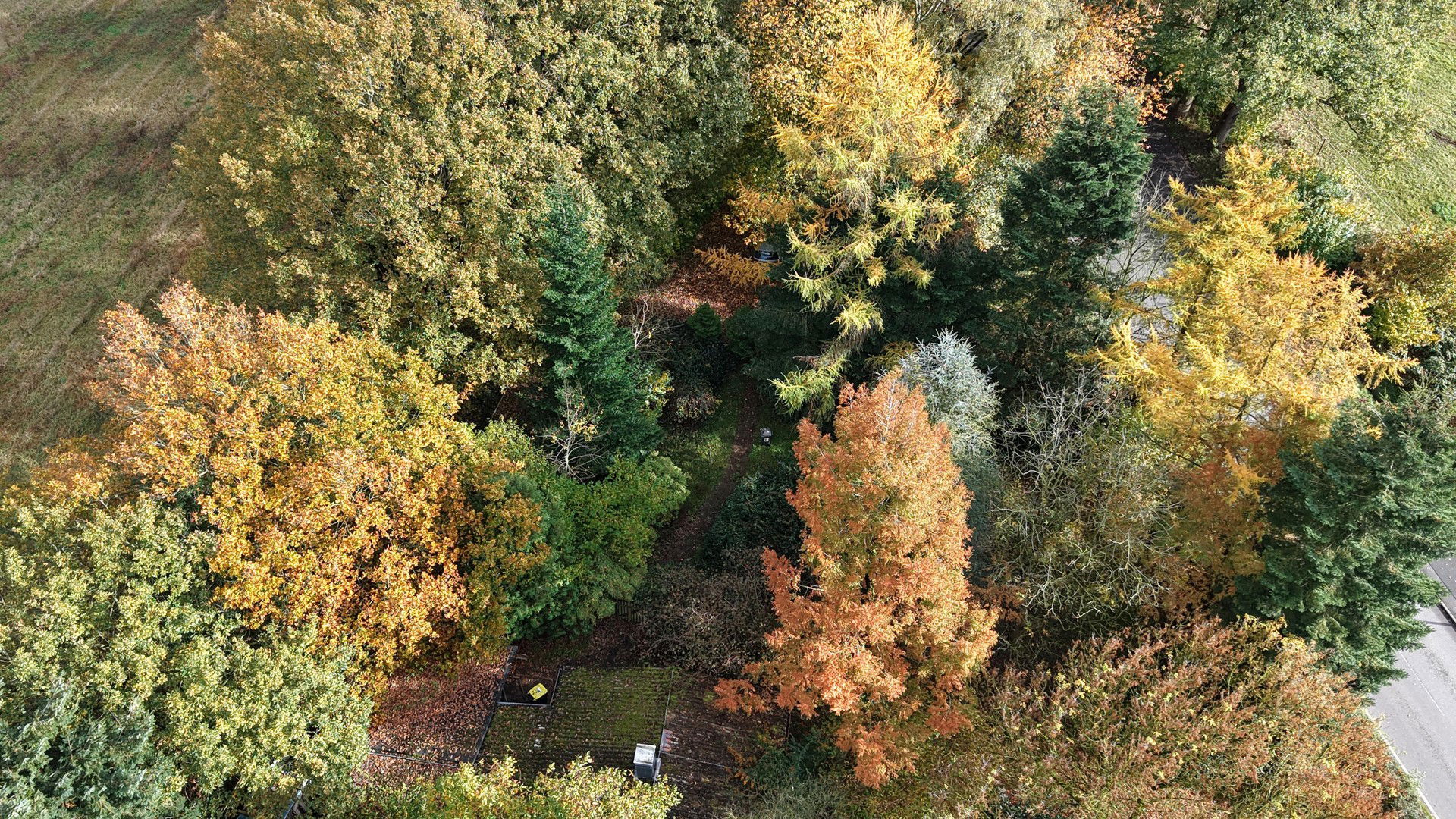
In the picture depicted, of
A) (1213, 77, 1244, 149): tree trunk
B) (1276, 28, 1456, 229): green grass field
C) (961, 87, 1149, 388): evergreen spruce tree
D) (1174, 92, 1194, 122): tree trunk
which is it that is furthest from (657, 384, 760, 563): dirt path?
(1276, 28, 1456, 229): green grass field

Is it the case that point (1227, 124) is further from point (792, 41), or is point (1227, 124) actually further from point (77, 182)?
point (77, 182)

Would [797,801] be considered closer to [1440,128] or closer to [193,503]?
[193,503]

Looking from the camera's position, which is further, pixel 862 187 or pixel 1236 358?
pixel 862 187

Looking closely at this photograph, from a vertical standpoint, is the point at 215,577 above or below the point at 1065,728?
below

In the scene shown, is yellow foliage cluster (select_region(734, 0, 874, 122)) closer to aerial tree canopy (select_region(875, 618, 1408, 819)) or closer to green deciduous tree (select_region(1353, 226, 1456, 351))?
green deciduous tree (select_region(1353, 226, 1456, 351))

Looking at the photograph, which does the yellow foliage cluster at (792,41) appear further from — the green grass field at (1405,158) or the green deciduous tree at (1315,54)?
the green grass field at (1405,158)

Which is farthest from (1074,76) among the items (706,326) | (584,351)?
(584,351)

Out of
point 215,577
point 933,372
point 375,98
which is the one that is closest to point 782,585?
point 933,372
